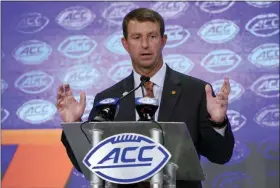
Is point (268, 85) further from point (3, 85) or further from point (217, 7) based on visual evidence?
point (3, 85)

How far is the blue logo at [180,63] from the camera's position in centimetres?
442

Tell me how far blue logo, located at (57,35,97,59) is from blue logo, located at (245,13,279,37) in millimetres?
1301

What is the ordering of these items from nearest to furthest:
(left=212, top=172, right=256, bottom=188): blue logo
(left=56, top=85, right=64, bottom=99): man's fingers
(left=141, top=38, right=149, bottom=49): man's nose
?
(left=56, top=85, right=64, bottom=99): man's fingers < (left=141, top=38, right=149, bottom=49): man's nose < (left=212, top=172, right=256, bottom=188): blue logo

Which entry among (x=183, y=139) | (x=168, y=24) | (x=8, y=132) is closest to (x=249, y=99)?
(x=168, y=24)

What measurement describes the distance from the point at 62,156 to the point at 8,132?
493 mm

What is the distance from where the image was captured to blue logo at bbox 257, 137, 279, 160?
4215 millimetres

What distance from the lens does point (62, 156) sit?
4406 mm

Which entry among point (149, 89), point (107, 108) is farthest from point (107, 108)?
point (149, 89)

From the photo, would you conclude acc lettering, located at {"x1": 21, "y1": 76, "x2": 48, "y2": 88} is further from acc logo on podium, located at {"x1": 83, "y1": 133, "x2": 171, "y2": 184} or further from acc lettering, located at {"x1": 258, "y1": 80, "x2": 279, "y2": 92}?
acc logo on podium, located at {"x1": 83, "y1": 133, "x2": 171, "y2": 184}

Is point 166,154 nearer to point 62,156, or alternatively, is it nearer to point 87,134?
point 87,134

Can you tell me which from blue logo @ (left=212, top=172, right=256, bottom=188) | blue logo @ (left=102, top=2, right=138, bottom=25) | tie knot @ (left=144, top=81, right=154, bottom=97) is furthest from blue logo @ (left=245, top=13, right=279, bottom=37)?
tie knot @ (left=144, top=81, right=154, bottom=97)

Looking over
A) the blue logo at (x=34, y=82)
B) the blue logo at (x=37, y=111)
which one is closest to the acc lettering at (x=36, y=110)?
the blue logo at (x=37, y=111)

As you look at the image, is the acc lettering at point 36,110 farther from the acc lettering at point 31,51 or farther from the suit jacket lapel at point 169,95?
the suit jacket lapel at point 169,95

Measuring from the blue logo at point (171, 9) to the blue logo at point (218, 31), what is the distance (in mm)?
231
